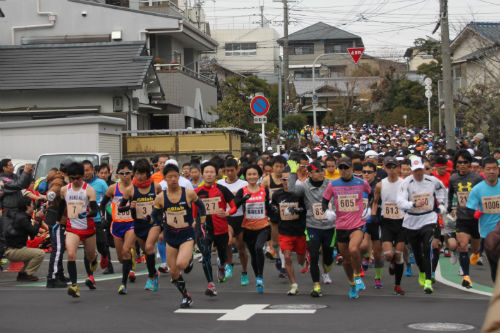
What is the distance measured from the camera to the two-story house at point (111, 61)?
29703mm

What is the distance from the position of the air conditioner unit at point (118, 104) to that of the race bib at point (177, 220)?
20.2m

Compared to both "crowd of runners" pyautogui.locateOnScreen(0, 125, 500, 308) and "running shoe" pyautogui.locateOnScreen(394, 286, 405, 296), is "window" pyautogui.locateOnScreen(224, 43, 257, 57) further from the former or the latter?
"running shoe" pyautogui.locateOnScreen(394, 286, 405, 296)

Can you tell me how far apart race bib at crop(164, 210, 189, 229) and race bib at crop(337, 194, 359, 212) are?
2171 mm

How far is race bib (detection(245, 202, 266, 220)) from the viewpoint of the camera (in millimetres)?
11773

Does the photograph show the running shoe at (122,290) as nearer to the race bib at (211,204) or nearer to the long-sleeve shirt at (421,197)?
the race bib at (211,204)

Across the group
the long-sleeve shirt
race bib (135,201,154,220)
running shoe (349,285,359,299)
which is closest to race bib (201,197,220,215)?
race bib (135,201,154,220)

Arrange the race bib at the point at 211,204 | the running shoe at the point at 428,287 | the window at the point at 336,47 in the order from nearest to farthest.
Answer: the running shoe at the point at 428,287, the race bib at the point at 211,204, the window at the point at 336,47

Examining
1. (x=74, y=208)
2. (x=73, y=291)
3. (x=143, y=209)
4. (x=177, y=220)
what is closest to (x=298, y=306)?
(x=177, y=220)

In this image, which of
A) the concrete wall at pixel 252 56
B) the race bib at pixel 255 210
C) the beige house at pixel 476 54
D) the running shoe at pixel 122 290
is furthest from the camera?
the concrete wall at pixel 252 56

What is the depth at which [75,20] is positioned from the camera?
3588cm

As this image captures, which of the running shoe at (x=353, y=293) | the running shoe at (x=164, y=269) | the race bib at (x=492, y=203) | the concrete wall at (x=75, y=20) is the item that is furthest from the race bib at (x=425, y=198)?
the concrete wall at (x=75, y=20)

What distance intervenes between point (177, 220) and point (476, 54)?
108 ft

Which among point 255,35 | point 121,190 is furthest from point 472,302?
point 255,35

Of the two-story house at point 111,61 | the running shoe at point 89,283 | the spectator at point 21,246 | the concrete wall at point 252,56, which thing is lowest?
the running shoe at point 89,283
